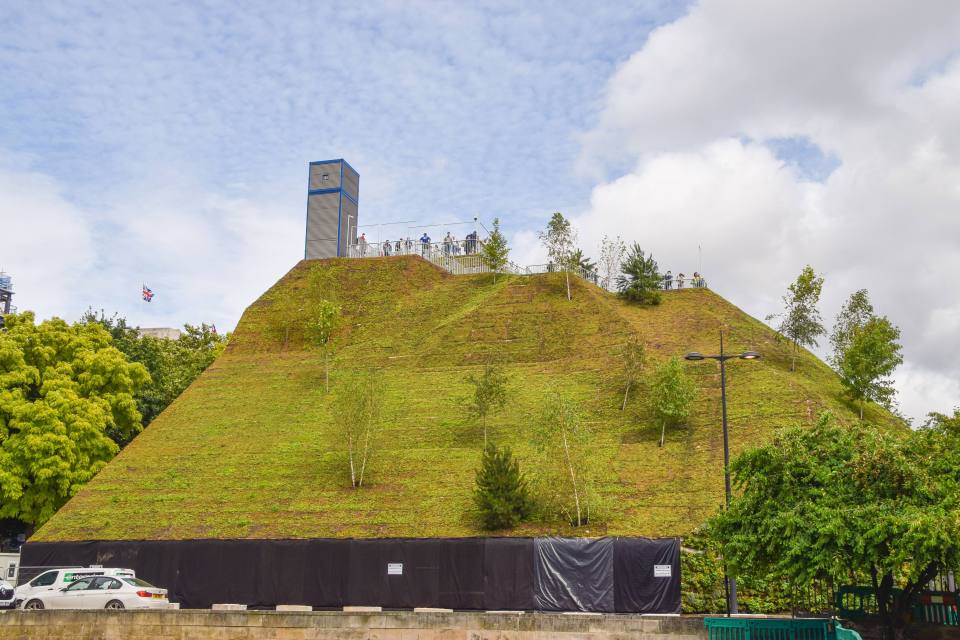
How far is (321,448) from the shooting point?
47.7 meters

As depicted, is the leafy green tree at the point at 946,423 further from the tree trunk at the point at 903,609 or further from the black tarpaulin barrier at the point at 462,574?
the black tarpaulin barrier at the point at 462,574

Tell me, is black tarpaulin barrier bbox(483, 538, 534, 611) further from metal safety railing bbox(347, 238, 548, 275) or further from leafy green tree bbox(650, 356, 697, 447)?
metal safety railing bbox(347, 238, 548, 275)

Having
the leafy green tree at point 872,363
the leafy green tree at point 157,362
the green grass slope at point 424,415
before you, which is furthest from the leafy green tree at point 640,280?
the leafy green tree at point 157,362

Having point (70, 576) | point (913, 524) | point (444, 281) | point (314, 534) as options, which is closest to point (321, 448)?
point (314, 534)

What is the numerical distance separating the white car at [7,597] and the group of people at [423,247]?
4461 cm

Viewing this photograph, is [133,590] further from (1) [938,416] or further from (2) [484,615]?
(1) [938,416]

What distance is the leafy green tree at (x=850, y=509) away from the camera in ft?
57.5

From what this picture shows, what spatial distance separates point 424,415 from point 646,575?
22.9 metres

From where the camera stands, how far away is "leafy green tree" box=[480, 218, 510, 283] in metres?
65.7

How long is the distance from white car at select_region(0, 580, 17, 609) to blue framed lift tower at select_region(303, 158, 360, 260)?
44.4m

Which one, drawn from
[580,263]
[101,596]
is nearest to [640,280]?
[580,263]

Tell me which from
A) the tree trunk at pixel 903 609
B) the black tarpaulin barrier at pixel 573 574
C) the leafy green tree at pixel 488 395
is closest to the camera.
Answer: the tree trunk at pixel 903 609

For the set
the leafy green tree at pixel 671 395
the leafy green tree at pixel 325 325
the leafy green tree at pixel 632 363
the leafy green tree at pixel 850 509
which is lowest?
the leafy green tree at pixel 850 509

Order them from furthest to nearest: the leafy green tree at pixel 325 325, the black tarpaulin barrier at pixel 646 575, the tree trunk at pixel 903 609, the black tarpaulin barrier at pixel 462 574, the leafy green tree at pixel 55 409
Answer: the leafy green tree at pixel 325 325 → the leafy green tree at pixel 55 409 → the black tarpaulin barrier at pixel 462 574 → the black tarpaulin barrier at pixel 646 575 → the tree trunk at pixel 903 609
